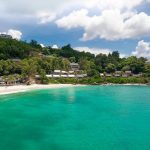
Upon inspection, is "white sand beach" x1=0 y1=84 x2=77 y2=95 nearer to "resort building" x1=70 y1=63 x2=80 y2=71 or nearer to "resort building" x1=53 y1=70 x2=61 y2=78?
"resort building" x1=53 y1=70 x2=61 y2=78

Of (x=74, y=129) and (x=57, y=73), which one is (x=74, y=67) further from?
(x=74, y=129)

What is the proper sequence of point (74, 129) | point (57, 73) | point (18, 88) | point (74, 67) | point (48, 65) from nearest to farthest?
1. point (74, 129)
2. point (18, 88)
3. point (48, 65)
4. point (57, 73)
5. point (74, 67)

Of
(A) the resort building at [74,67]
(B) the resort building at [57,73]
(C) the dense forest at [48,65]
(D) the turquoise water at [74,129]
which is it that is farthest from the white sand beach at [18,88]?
(A) the resort building at [74,67]

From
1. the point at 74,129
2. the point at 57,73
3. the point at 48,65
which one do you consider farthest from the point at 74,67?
the point at 74,129

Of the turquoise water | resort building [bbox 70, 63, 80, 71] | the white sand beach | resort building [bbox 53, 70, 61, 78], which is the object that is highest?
resort building [bbox 70, 63, 80, 71]

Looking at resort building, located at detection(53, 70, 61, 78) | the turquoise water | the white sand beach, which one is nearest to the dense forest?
resort building, located at detection(53, 70, 61, 78)

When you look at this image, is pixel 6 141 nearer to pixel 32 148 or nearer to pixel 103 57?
pixel 32 148

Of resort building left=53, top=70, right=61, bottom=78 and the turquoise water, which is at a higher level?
resort building left=53, top=70, right=61, bottom=78

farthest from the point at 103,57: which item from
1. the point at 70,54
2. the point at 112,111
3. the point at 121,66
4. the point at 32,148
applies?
the point at 32,148
